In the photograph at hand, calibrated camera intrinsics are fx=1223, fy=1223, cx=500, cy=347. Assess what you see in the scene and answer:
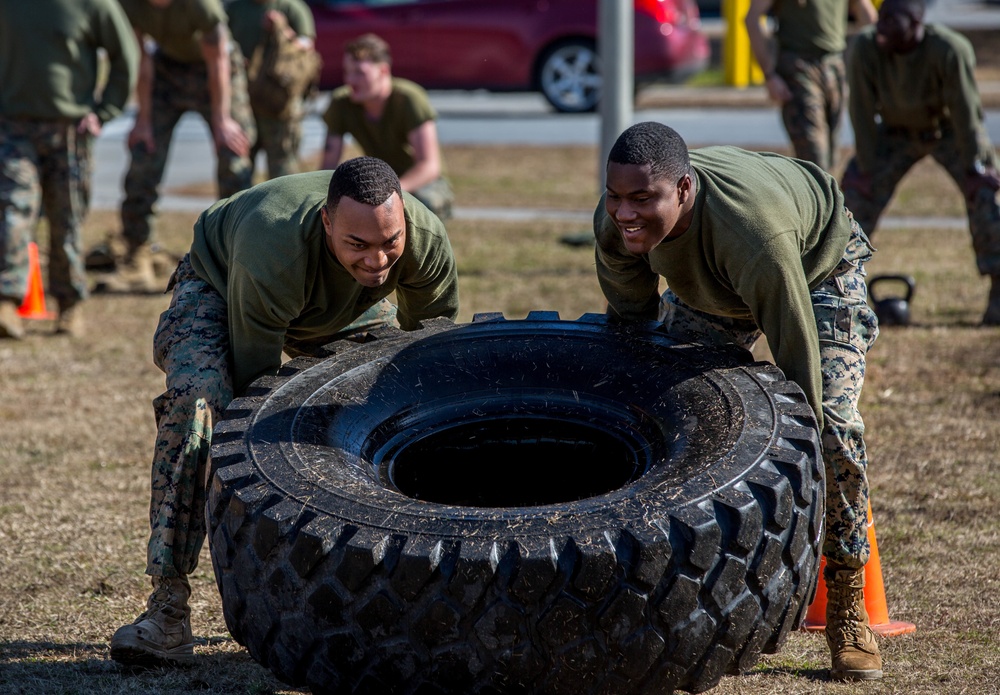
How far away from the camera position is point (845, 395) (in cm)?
353

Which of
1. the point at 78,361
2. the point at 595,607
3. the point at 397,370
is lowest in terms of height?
the point at 78,361

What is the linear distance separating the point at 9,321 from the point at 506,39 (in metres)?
10.1

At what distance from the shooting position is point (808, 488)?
300cm

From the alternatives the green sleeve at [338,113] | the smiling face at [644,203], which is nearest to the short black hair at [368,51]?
the green sleeve at [338,113]

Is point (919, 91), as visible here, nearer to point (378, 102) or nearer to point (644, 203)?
point (378, 102)

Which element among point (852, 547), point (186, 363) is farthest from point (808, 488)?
point (186, 363)

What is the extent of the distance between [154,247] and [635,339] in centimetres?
591

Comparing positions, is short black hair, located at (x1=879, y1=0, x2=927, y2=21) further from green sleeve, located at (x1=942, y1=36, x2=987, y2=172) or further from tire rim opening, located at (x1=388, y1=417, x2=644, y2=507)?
tire rim opening, located at (x1=388, y1=417, x2=644, y2=507)

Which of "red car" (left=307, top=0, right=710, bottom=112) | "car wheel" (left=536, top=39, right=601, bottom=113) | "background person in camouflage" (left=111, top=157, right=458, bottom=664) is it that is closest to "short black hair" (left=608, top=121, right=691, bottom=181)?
"background person in camouflage" (left=111, top=157, right=458, bottom=664)

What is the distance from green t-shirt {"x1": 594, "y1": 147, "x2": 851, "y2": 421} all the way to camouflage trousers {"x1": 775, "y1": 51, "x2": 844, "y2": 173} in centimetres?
439

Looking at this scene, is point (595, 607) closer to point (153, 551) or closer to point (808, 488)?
point (808, 488)

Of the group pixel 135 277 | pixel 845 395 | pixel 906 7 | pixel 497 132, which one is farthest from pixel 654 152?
pixel 497 132

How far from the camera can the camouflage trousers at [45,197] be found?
6.86 metres

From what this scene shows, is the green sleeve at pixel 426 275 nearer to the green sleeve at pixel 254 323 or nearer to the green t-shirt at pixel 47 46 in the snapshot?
→ the green sleeve at pixel 254 323
